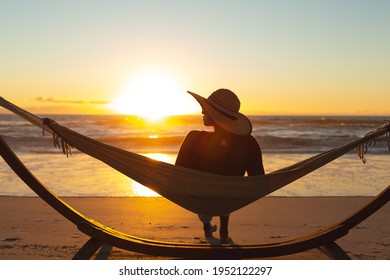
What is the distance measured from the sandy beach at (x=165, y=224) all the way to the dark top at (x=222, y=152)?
746mm

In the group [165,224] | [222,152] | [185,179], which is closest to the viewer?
[185,179]

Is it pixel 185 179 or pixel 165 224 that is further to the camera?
pixel 165 224

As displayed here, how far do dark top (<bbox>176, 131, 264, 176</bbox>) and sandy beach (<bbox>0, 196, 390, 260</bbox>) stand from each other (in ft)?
2.45

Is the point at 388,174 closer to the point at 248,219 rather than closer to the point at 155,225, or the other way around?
the point at 248,219

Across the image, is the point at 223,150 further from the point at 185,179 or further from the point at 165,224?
the point at 165,224

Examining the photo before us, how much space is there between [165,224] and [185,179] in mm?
1522

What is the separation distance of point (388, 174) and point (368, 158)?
2.41m

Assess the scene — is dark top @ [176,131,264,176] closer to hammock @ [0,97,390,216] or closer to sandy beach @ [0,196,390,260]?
hammock @ [0,97,390,216]

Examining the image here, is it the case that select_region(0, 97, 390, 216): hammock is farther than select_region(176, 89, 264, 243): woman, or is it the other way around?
select_region(176, 89, 264, 243): woman

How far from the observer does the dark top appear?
10.3 ft

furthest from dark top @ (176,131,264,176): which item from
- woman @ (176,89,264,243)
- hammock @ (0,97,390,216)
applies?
hammock @ (0,97,390,216)

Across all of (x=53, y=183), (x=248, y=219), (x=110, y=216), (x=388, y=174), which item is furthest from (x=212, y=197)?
(x=388, y=174)

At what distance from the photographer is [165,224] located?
14.0 feet

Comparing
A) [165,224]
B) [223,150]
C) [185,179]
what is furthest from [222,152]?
[165,224]
